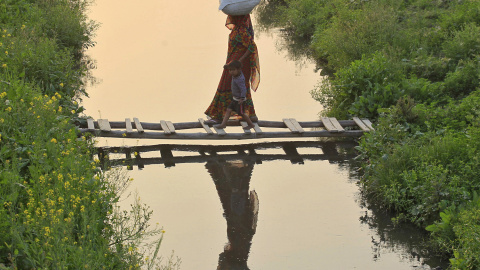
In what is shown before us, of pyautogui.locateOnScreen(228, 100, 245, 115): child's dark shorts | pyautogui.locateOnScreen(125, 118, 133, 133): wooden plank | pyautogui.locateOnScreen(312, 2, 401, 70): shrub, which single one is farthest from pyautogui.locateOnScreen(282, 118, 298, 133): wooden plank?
pyautogui.locateOnScreen(312, 2, 401, 70): shrub

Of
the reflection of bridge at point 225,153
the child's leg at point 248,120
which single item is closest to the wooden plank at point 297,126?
the reflection of bridge at point 225,153

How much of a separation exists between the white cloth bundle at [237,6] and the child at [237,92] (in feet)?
2.35

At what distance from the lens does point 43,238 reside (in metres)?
6.00

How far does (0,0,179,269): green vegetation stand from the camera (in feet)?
18.9

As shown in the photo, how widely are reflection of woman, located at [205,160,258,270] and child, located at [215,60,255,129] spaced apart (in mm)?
778

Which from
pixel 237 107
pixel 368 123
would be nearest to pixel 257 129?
pixel 237 107

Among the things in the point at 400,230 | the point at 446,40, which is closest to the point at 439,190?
the point at 400,230

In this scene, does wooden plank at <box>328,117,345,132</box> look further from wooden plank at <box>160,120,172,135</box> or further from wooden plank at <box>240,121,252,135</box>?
wooden plank at <box>160,120,172,135</box>

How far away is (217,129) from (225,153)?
385mm

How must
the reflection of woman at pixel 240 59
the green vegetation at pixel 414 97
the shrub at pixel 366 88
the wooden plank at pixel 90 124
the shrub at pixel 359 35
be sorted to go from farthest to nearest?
the shrub at pixel 359 35, the shrub at pixel 366 88, the reflection of woman at pixel 240 59, the wooden plank at pixel 90 124, the green vegetation at pixel 414 97

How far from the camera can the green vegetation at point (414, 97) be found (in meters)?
8.02

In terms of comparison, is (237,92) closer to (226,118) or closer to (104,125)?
(226,118)

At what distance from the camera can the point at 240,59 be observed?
35.6ft

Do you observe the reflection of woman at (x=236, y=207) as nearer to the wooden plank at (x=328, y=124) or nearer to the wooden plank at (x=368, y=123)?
the wooden plank at (x=328, y=124)
